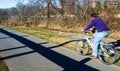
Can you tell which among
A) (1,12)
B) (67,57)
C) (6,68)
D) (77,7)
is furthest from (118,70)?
(1,12)

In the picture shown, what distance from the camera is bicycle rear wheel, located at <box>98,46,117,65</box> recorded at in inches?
340

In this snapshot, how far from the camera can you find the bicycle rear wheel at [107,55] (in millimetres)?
8645

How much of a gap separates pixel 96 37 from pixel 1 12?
94.0m

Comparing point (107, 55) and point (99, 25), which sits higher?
point (99, 25)

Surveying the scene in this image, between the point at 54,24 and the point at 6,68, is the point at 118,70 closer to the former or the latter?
the point at 6,68

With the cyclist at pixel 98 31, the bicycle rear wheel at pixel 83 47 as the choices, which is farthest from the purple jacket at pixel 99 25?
the bicycle rear wheel at pixel 83 47

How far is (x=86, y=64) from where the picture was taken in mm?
8820

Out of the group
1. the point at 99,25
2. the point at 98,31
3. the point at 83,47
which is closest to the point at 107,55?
the point at 98,31

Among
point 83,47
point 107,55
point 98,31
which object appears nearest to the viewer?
point 107,55

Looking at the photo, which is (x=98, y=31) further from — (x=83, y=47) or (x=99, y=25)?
(x=83, y=47)

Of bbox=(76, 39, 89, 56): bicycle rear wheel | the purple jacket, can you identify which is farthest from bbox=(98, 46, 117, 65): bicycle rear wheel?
bbox=(76, 39, 89, 56): bicycle rear wheel

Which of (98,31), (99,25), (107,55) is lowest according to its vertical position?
(107,55)

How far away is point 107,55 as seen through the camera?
8922mm

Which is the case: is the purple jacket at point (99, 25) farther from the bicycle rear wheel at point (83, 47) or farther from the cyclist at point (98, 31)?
the bicycle rear wheel at point (83, 47)
